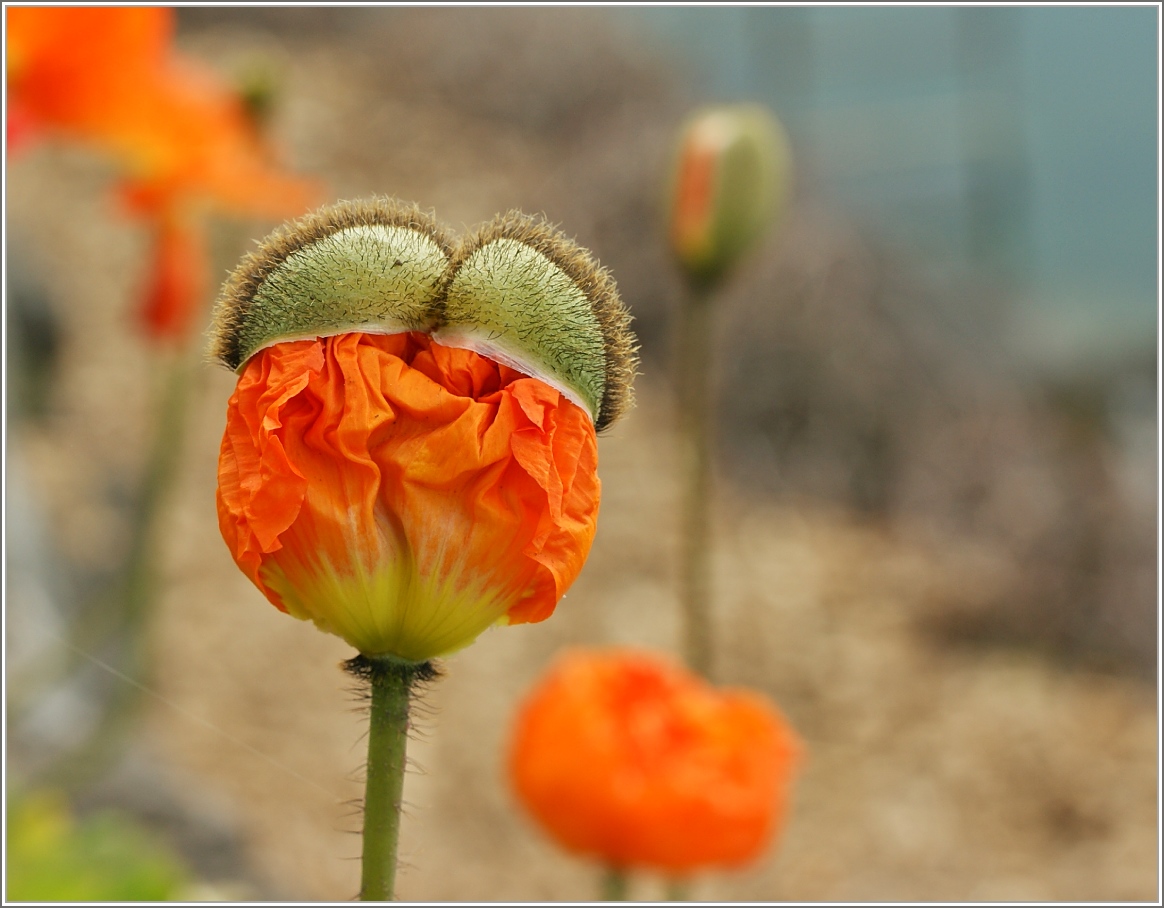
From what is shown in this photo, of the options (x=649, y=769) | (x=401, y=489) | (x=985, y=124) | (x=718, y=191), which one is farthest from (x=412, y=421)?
(x=985, y=124)

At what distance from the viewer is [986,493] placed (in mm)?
4500

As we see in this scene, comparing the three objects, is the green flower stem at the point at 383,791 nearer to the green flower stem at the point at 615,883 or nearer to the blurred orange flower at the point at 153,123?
the blurred orange flower at the point at 153,123

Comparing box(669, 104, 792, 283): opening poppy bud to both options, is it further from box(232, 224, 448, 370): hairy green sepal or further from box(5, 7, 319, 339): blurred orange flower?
box(232, 224, 448, 370): hairy green sepal

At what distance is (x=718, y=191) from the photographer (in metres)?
1.39

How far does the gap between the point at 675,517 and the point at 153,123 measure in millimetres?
3208

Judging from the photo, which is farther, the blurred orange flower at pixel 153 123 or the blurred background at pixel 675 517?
the blurred background at pixel 675 517

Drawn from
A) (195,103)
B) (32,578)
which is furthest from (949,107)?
(195,103)

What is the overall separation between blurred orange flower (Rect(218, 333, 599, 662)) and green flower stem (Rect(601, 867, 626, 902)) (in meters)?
0.89

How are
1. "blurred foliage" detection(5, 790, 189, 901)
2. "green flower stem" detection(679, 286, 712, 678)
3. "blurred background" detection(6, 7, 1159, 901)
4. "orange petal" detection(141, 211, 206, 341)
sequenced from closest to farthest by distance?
1. "blurred foliage" detection(5, 790, 189, 901)
2. "green flower stem" detection(679, 286, 712, 678)
3. "orange petal" detection(141, 211, 206, 341)
4. "blurred background" detection(6, 7, 1159, 901)

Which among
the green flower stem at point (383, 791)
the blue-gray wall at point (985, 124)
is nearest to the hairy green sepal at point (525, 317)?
the green flower stem at point (383, 791)

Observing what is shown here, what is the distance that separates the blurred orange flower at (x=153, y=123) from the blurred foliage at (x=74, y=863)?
2.02ft

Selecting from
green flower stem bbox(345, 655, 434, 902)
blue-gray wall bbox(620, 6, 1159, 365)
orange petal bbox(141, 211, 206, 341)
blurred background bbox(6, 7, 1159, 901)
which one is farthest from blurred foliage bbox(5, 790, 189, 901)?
blue-gray wall bbox(620, 6, 1159, 365)

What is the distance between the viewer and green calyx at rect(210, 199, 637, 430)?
380 millimetres

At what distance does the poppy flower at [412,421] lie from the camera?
38cm
